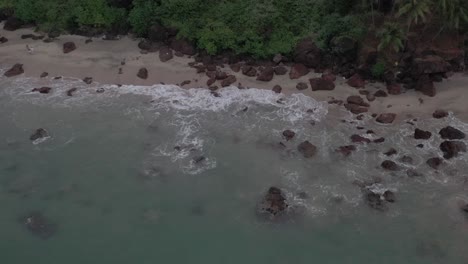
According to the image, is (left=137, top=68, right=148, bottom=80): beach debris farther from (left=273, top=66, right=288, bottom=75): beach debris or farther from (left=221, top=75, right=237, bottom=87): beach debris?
(left=273, top=66, right=288, bottom=75): beach debris

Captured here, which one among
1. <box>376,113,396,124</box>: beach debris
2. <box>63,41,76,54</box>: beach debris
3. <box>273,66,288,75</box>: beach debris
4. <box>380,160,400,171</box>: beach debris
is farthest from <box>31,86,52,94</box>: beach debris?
<box>380,160,400,171</box>: beach debris

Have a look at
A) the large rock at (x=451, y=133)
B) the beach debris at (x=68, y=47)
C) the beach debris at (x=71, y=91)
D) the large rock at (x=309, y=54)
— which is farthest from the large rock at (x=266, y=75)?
the beach debris at (x=68, y=47)

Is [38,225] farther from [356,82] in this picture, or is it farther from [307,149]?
[356,82]

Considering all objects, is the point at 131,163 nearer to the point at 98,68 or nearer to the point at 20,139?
the point at 20,139

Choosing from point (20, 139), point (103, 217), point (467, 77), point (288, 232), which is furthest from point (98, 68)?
point (467, 77)

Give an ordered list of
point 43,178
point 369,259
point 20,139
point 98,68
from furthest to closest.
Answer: point 98,68, point 20,139, point 43,178, point 369,259

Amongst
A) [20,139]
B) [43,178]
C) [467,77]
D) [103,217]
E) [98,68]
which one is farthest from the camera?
[98,68]

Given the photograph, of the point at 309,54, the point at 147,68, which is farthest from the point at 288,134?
the point at 147,68
